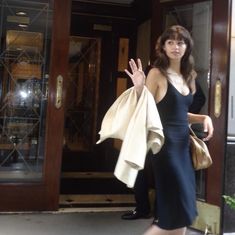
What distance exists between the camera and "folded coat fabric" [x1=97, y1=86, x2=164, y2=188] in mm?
1771

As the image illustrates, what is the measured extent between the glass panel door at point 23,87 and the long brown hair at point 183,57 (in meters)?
1.48

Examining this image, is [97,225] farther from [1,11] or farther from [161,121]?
[1,11]

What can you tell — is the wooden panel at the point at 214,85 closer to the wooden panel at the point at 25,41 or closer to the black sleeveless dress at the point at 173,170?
the black sleeveless dress at the point at 173,170

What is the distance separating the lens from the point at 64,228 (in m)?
3.02

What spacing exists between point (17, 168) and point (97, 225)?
0.85 metres

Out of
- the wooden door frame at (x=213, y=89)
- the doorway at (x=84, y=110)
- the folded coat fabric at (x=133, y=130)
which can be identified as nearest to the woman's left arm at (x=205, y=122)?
the folded coat fabric at (x=133, y=130)

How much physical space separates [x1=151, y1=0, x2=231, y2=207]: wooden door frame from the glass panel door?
140 cm

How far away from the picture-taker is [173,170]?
199 centimetres

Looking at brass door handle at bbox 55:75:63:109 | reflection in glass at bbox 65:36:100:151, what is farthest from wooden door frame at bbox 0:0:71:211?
reflection in glass at bbox 65:36:100:151

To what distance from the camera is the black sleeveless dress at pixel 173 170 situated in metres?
1.99

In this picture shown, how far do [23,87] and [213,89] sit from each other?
5.23 feet

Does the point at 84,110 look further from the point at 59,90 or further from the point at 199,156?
the point at 199,156

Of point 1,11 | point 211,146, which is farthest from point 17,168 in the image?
point 211,146

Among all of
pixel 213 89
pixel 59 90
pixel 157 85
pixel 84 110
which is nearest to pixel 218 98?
pixel 213 89
